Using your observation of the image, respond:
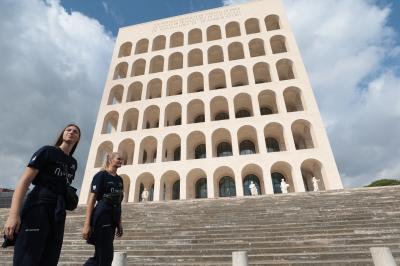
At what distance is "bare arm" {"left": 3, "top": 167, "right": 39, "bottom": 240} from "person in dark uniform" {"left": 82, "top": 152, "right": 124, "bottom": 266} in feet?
2.91

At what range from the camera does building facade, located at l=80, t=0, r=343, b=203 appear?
2111 cm

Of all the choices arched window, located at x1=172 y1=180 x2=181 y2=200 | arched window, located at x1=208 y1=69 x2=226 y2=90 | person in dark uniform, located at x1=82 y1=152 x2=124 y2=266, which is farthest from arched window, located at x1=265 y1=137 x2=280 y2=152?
person in dark uniform, located at x1=82 y1=152 x2=124 y2=266

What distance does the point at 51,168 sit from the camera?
275 centimetres

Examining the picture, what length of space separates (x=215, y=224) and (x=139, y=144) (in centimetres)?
1550

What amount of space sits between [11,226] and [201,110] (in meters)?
25.5

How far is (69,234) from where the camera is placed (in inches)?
366

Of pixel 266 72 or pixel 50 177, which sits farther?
pixel 266 72

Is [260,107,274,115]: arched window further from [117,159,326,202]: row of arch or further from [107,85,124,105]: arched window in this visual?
[107,85,124,105]: arched window

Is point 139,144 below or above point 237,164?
above

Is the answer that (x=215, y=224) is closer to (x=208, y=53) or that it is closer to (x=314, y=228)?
(x=314, y=228)

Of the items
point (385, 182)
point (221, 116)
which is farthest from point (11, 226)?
point (385, 182)

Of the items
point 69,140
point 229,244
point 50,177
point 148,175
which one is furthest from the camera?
point 148,175

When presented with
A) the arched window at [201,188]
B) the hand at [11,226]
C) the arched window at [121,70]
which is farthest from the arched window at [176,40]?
the hand at [11,226]

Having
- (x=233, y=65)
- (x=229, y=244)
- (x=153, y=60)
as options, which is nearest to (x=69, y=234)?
(x=229, y=244)
